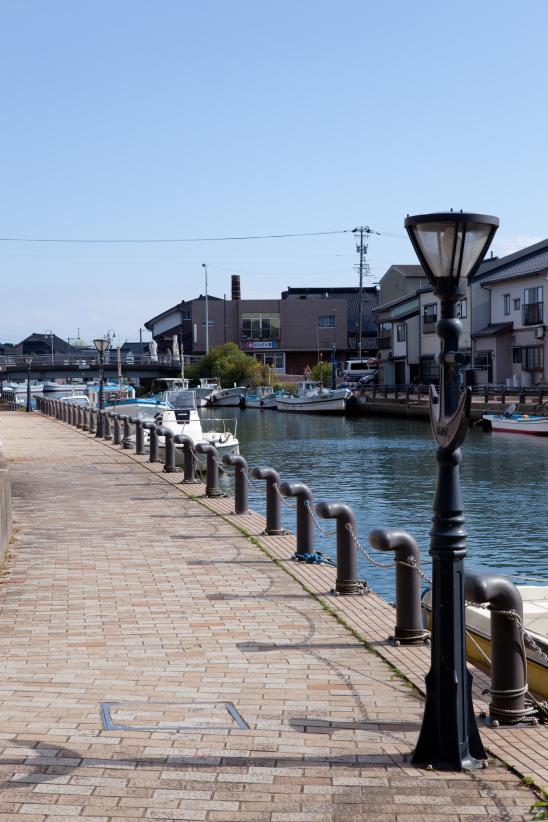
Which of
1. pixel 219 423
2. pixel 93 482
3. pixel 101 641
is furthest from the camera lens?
pixel 219 423

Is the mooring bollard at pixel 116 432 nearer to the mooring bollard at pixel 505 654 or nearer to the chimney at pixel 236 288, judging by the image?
the mooring bollard at pixel 505 654

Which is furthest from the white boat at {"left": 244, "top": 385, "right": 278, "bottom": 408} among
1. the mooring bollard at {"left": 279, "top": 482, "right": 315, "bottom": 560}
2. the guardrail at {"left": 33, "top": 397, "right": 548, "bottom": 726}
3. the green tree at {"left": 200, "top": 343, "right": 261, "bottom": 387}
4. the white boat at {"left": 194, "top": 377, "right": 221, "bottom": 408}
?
the mooring bollard at {"left": 279, "top": 482, "right": 315, "bottom": 560}

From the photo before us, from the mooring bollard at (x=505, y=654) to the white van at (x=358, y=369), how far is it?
85.7 m

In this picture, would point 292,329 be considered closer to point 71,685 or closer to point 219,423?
point 219,423

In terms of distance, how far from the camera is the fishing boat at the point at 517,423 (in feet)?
148

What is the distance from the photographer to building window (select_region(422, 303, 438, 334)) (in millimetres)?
69938

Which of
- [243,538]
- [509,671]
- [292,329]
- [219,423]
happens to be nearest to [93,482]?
[243,538]

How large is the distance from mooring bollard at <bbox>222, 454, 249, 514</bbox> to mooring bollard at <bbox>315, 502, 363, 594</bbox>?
5239mm

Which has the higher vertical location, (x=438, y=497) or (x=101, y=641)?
(x=438, y=497)

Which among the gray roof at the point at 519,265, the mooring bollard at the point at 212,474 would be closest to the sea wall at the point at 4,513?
the mooring bollard at the point at 212,474

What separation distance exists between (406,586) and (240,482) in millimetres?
7302

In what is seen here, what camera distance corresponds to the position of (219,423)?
6272cm

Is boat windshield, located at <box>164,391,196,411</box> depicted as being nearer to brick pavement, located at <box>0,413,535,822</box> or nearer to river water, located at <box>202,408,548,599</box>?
river water, located at <box>202,408,548,599</box>

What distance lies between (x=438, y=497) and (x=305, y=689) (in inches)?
79.8
